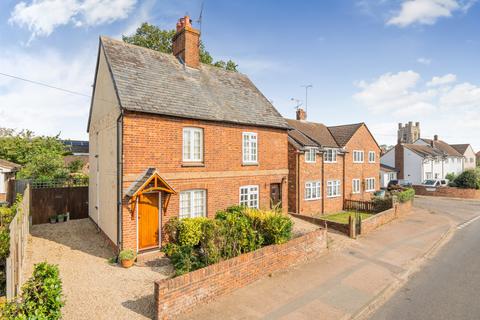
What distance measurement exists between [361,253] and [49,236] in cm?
1570

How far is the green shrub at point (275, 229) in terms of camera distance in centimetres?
1105

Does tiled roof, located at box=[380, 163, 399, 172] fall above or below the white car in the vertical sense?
above

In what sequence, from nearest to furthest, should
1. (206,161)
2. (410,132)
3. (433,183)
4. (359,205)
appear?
1. (206,161)
2. (359,205)
3. (433,183)
4. (410,132)

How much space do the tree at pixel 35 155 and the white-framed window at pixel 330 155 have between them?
22644 millimetres

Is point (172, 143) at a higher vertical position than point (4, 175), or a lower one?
higher

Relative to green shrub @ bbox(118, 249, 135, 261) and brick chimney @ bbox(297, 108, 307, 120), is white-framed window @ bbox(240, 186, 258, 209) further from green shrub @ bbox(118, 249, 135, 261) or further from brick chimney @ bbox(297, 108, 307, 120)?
brick chimney @ bbox(297, 108, 307, 120)

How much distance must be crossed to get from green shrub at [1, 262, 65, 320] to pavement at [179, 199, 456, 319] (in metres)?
3.17

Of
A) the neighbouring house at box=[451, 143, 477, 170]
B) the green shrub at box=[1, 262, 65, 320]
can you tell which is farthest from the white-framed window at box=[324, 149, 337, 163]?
the neighbouring house at box=[451, 143, 477, 170]

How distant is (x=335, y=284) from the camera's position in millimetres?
10039

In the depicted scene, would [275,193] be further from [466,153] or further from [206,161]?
[466,153]

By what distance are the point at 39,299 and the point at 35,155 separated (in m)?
28.4

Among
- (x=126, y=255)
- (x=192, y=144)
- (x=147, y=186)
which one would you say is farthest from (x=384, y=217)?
(x=126, y=255)

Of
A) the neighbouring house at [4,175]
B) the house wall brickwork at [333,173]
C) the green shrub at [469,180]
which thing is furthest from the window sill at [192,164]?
the green shrub at [469,180]

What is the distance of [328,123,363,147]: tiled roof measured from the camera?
26080 mm
